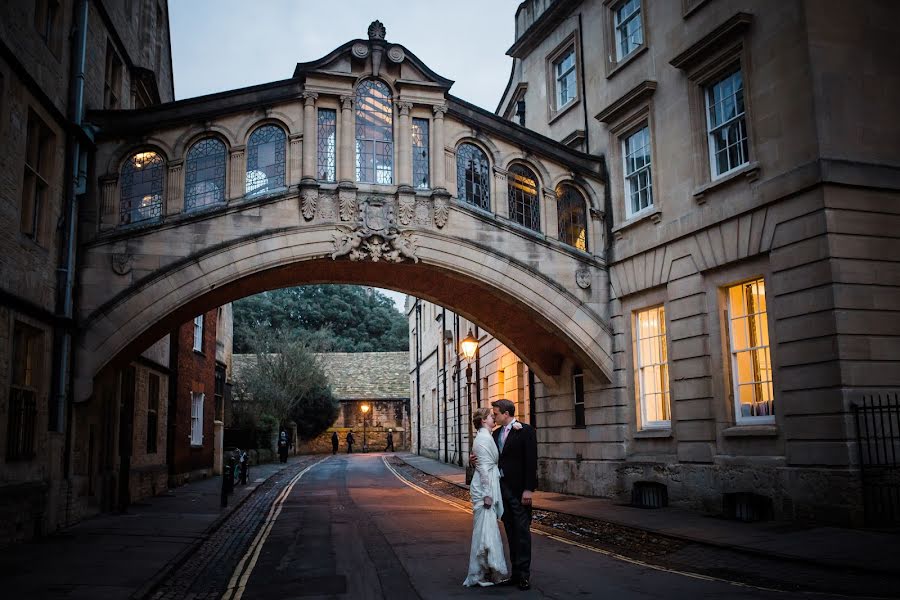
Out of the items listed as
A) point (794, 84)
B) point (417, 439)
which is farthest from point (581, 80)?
point (417, 439)

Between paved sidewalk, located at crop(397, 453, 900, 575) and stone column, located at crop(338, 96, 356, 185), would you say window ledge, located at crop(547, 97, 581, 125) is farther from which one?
paved sidewalk, located at crop(397, 453, 900, 575)

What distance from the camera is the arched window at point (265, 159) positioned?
16.3 meters

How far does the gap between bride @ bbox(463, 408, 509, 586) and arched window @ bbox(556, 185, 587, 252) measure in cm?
1095

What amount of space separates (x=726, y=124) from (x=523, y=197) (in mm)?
5125

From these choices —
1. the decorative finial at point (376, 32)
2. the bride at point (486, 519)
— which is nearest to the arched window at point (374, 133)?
the decorative finial at point (376, 32)

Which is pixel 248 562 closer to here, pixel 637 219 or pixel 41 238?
pixel 41 238

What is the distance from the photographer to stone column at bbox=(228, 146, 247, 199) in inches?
629

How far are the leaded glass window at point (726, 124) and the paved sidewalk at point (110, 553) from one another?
11270 millimetres

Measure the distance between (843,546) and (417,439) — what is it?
40536 millimetres

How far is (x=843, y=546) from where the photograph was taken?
9586 millimetres

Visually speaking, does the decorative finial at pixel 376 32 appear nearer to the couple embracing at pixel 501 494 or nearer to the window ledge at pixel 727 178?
the window ledge at pixel 727 178

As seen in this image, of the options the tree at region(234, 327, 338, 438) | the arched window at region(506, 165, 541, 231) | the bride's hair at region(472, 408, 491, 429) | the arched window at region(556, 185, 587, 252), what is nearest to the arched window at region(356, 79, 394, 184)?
the arched window at region(506, 165, 541, 231)

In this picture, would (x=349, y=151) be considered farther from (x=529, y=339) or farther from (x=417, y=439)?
(x=417, y=439)

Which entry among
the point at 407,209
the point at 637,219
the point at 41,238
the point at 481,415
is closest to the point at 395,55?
the point at 407,209
